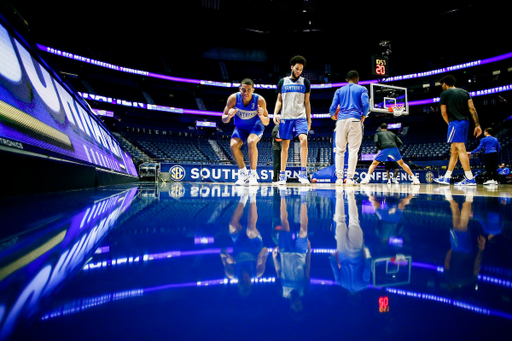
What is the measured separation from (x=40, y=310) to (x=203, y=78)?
21505 mm

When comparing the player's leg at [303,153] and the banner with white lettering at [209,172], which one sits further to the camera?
the banner with white lettering at [209,172]

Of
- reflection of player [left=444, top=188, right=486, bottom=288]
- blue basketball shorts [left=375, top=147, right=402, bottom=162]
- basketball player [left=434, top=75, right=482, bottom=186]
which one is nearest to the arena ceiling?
blue basketball shorts [left=375, top=147, right=402, bottom=162]

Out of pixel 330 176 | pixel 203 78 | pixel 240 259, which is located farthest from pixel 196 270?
pixel 203 78

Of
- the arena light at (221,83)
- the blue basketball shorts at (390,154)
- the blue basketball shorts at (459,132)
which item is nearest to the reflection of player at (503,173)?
the blue basketball shorts at (390,154)

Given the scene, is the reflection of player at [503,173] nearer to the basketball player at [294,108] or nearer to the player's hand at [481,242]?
the basketball player at [294,108]

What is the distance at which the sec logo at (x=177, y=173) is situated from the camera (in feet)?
32.7

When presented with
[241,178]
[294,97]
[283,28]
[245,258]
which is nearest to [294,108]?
[294,97]

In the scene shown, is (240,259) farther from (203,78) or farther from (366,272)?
(203,78)

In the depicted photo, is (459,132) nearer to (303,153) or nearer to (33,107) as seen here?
(303,153)

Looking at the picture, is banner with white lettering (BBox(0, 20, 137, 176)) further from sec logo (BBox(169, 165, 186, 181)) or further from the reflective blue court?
sec logo (BBox(169, 165, 186, 181))

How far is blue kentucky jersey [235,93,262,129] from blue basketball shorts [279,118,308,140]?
38cm

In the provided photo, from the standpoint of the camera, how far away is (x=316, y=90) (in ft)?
68.7

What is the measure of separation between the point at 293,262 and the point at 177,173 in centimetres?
1023

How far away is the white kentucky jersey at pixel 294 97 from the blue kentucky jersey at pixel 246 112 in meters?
0.40
